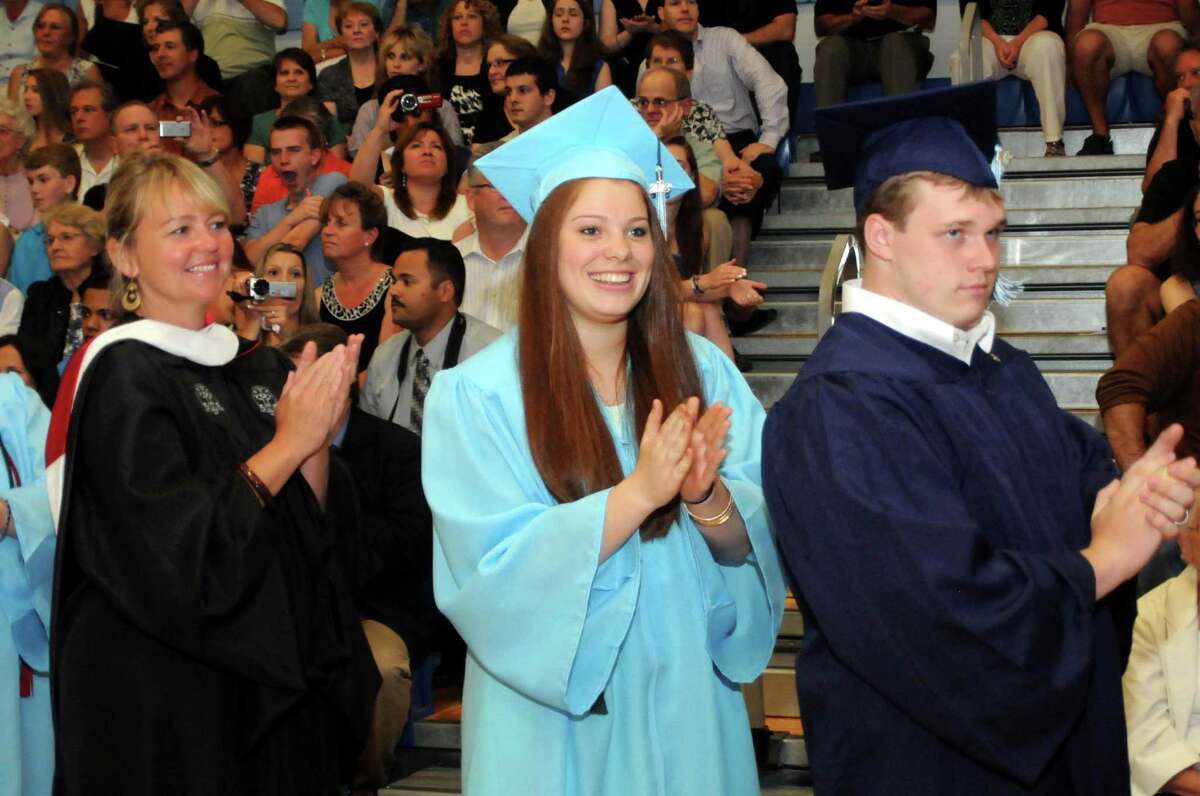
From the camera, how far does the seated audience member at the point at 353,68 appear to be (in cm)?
952

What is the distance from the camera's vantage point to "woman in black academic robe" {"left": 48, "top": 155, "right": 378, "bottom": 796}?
3.25m

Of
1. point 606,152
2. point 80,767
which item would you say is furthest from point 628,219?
point 80,767

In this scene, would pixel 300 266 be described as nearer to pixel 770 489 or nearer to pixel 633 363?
→ pixel 633 363

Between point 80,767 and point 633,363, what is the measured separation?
4.90 feet

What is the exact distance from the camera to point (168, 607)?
3207mm

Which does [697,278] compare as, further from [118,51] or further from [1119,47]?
[118,51]

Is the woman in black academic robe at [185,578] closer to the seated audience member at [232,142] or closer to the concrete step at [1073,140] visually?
the seated audience member at [232,142]

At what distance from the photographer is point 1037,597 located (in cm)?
236

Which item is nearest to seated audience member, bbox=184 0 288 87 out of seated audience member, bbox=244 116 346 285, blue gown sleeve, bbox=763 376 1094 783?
seated audience member, bbox=244 116 346 285

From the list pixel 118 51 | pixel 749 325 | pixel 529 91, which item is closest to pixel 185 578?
pixel 749 325

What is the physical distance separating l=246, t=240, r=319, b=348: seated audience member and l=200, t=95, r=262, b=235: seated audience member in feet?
8.08

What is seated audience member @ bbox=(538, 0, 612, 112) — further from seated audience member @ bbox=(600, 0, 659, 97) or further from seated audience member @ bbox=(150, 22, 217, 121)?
seated audience member @ bbox=(150, 22, 217, 121)

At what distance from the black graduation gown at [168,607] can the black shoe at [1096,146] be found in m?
6.11

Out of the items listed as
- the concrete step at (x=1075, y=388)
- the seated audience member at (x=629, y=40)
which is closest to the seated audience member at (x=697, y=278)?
the concrete step at (x=1075, y=388)
